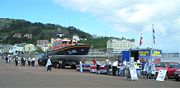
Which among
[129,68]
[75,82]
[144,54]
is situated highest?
Result: [144,54]

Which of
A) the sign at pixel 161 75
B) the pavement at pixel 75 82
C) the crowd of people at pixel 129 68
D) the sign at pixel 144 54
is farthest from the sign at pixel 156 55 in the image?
the pavement at pixel 75 82

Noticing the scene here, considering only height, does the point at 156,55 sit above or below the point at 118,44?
below

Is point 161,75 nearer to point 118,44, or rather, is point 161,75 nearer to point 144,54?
point 144,54

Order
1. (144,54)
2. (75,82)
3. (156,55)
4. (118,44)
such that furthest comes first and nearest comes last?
(118,44) → (144,54) → (156,55) → (75,82)

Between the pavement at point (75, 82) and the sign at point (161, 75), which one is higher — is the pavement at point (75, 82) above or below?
below

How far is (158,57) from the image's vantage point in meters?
39.1

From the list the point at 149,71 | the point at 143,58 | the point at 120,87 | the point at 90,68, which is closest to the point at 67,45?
the point at 90,68

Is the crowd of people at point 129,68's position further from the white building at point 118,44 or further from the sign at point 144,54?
the white building at point 118,44

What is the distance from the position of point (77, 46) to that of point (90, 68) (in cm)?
892

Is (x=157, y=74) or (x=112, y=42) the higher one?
(x=112, y=42)

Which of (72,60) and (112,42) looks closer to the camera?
(72,60)

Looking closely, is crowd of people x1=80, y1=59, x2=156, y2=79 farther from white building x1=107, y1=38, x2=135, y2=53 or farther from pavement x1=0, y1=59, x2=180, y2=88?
white building x1=107, y1=38, x2=135, y2=53

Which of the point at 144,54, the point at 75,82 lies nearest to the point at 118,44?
the point at 144,54

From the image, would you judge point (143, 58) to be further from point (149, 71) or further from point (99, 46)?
point (99, 46)
